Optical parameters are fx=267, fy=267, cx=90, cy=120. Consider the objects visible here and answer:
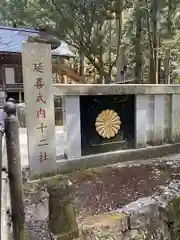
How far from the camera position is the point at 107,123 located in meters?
3.81

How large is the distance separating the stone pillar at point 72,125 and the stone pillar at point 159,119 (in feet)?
4.19

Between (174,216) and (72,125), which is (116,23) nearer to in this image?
(72,125)

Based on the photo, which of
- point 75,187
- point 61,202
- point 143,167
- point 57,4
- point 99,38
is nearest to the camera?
point 61,202

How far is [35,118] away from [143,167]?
65.1 inches

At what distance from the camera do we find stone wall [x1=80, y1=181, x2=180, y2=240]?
1.90 meters

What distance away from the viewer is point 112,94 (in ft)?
12.4

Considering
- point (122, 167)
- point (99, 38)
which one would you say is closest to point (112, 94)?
point (122, 167)

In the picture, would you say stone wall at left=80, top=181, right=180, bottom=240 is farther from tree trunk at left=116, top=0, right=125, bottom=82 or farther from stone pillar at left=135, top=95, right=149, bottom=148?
tree trunk at left=116, top=0, right=125, bottom=82

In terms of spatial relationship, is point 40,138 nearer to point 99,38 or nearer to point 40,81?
point 40,81

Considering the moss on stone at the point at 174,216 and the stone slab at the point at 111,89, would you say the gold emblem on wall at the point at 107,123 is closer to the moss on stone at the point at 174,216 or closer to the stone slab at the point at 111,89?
the stone slab at the point at 111,89

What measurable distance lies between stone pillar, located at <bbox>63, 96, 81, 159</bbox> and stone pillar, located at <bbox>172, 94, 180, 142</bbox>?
5.22 ft

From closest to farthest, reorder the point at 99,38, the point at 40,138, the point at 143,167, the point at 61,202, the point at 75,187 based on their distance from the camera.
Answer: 1. the point at 61,202
2. the point at 75,187
3. the point at 40,138
4. the point at 143,167
5. the point at 99,38

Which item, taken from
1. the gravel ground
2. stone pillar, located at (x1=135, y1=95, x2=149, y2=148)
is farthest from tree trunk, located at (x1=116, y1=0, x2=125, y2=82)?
the gravel ground

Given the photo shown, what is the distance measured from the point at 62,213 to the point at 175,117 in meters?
2.96
